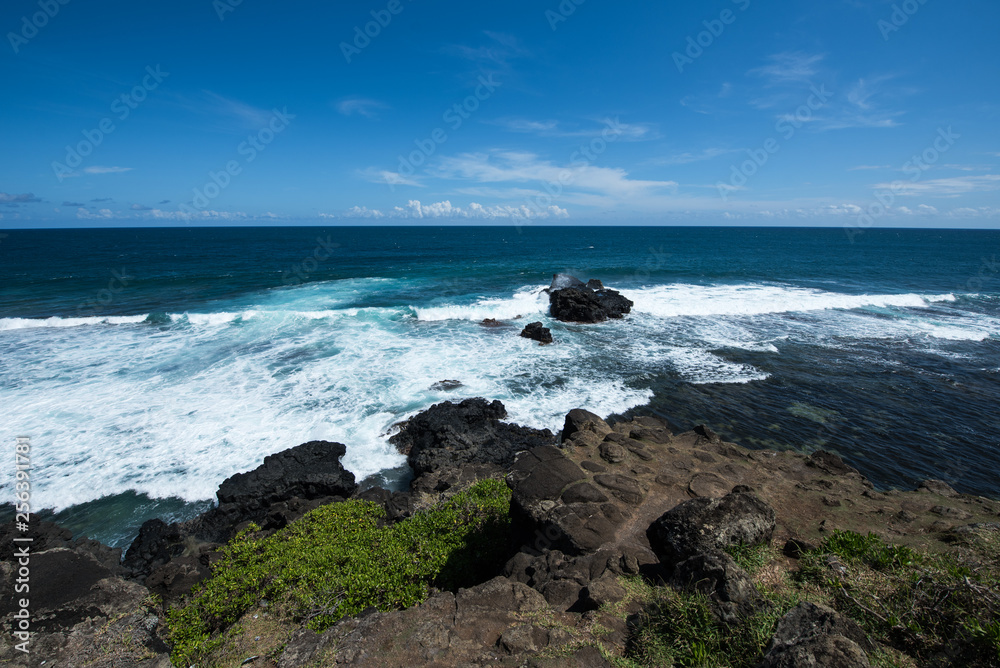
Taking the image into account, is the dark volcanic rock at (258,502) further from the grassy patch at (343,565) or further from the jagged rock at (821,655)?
the jagged rock at (821,655)

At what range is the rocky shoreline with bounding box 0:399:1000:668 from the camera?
5.02 m

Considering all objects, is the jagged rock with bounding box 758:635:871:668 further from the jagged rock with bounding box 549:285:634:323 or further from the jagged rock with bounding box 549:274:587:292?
the jagged rock with bounding box 549:274:587:292

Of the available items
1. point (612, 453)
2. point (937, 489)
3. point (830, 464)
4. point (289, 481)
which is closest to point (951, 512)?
point (937, 489)

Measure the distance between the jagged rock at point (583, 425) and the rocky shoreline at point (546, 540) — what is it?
0.11 m

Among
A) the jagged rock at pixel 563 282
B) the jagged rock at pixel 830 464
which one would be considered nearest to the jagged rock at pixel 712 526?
the jagged rock at pixel 830 464

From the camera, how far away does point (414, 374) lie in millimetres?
18047

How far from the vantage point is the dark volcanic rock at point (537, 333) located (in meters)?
22.5

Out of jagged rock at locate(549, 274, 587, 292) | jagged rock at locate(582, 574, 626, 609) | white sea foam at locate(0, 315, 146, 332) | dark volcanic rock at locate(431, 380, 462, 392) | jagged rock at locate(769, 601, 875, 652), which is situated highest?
jagged rock at locate(769, 601, 875, 652)

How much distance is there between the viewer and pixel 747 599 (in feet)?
15.0

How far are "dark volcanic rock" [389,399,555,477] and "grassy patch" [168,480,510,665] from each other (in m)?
2.59

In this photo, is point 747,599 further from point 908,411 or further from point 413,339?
point 413,339

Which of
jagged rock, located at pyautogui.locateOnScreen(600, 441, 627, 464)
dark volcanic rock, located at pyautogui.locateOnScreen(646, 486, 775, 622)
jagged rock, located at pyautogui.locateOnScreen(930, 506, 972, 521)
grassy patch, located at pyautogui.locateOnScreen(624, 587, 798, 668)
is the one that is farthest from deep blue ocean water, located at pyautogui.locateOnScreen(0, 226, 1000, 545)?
grassy patch, located at pyautogui.locateOnScreen(624, 587, 798, 668)
